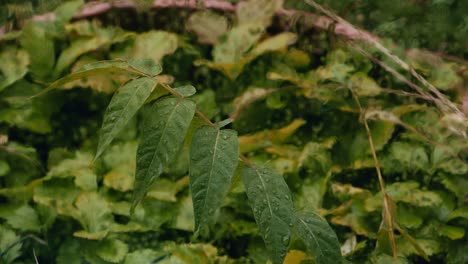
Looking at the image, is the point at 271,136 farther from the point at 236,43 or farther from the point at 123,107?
the point at 123,107

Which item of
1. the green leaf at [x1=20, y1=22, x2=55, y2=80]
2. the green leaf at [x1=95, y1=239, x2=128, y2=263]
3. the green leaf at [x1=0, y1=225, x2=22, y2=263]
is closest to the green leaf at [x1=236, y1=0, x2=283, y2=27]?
the green leaf at [x1=20, y1=22, x2=55, y2=80]

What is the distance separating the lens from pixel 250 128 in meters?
2.18

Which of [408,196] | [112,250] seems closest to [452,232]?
[408,196]

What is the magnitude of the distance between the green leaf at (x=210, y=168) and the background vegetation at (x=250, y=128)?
0.33 metres

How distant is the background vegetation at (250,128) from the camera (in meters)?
1.70

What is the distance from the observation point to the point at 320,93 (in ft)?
6.93

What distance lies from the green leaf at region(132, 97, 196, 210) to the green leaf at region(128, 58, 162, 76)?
74 mm

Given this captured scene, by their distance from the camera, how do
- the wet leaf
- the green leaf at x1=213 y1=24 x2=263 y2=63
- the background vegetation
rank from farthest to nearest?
the green leaf at x1=213 y1=24 x2=263 y2=63
the wet leaf
the background vegetation

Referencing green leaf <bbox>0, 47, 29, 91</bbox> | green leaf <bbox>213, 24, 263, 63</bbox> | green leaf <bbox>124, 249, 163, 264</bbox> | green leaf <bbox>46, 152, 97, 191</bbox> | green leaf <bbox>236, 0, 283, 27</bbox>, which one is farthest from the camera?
green leaf <bbox>236, 0, 283, 27</bbox>

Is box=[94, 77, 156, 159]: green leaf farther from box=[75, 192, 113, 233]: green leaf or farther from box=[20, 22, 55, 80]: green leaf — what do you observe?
box=[20, 22, 55, 80]: green leaf

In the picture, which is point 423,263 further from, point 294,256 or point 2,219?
point 2,219

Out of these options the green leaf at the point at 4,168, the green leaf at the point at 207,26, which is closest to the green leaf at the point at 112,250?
the green leaf at the point at 4,168

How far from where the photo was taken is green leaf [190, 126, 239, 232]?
3.07 ft

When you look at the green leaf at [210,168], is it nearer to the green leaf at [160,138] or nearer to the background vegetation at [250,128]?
the green leaf at [160,138]
